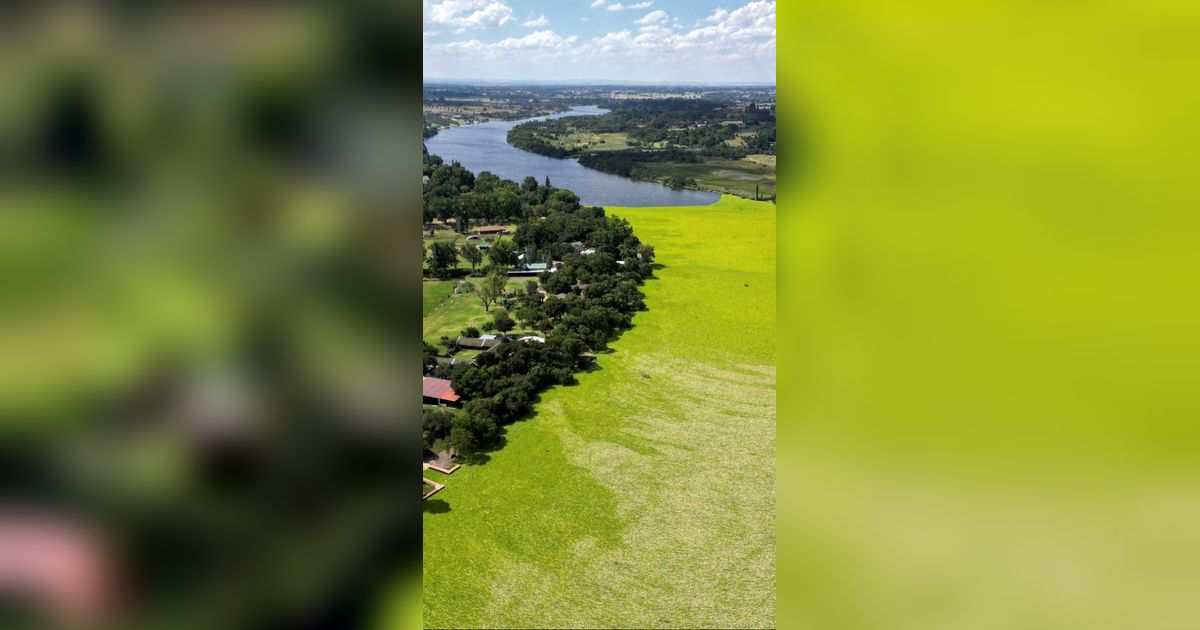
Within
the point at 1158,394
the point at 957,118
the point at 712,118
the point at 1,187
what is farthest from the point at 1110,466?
the point at 712,118

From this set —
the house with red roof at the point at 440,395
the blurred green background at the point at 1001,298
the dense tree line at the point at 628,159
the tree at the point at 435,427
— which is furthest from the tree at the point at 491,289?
the dense tree line at the point at 628,159

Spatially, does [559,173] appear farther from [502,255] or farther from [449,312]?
[449,312]

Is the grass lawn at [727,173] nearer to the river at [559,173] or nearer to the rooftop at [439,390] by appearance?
the river at [559,173]

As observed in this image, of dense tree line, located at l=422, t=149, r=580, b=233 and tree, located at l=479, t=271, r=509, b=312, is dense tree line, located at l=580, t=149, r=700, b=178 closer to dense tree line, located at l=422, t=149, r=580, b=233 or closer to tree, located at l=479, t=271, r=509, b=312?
dense tree line, located at l=422, t=149, r=580, b=233

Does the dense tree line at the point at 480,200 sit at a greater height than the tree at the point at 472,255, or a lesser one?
greater

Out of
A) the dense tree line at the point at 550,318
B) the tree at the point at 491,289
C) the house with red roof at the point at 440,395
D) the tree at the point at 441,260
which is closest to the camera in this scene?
the dense tree line at the point at 550,318

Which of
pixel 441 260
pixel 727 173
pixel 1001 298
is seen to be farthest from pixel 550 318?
pixel 727 173
